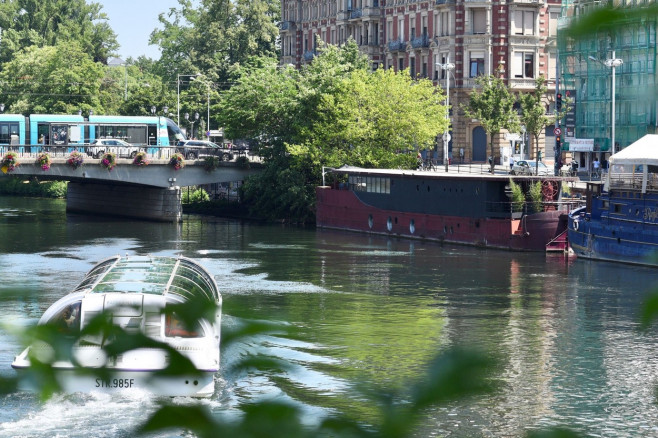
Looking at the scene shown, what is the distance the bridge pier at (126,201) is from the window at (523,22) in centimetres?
3093

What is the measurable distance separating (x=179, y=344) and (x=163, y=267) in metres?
26.1

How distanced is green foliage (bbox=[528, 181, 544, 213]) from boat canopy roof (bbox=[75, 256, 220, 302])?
32830 millimetres

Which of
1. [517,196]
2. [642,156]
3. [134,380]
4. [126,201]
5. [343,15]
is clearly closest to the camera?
[134,380]

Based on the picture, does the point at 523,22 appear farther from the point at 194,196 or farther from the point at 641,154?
Answer: the point at 641,154

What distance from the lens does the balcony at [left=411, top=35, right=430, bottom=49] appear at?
320 feet

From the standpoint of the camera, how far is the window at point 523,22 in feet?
297

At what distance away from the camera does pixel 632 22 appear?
2.97 metres

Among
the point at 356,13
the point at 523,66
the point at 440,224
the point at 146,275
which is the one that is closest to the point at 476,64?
the point at 523,66

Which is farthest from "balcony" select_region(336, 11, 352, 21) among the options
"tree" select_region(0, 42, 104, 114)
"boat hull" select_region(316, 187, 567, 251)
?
"boat hull" select_region(316, 187, 567, 251)

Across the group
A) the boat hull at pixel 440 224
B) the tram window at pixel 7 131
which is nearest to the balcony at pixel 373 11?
the boat hull at pixel 440 224

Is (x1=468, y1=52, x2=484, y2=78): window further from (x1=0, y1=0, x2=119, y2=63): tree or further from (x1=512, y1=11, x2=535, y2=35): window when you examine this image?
(x1=0, y1=0, x2=119, y2=63): tree

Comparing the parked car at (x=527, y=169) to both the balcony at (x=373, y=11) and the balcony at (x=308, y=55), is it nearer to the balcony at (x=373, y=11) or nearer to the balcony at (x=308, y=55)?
the balcony at (x=373, y=11)

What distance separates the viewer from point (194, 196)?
95062 mm

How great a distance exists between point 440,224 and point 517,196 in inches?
267
